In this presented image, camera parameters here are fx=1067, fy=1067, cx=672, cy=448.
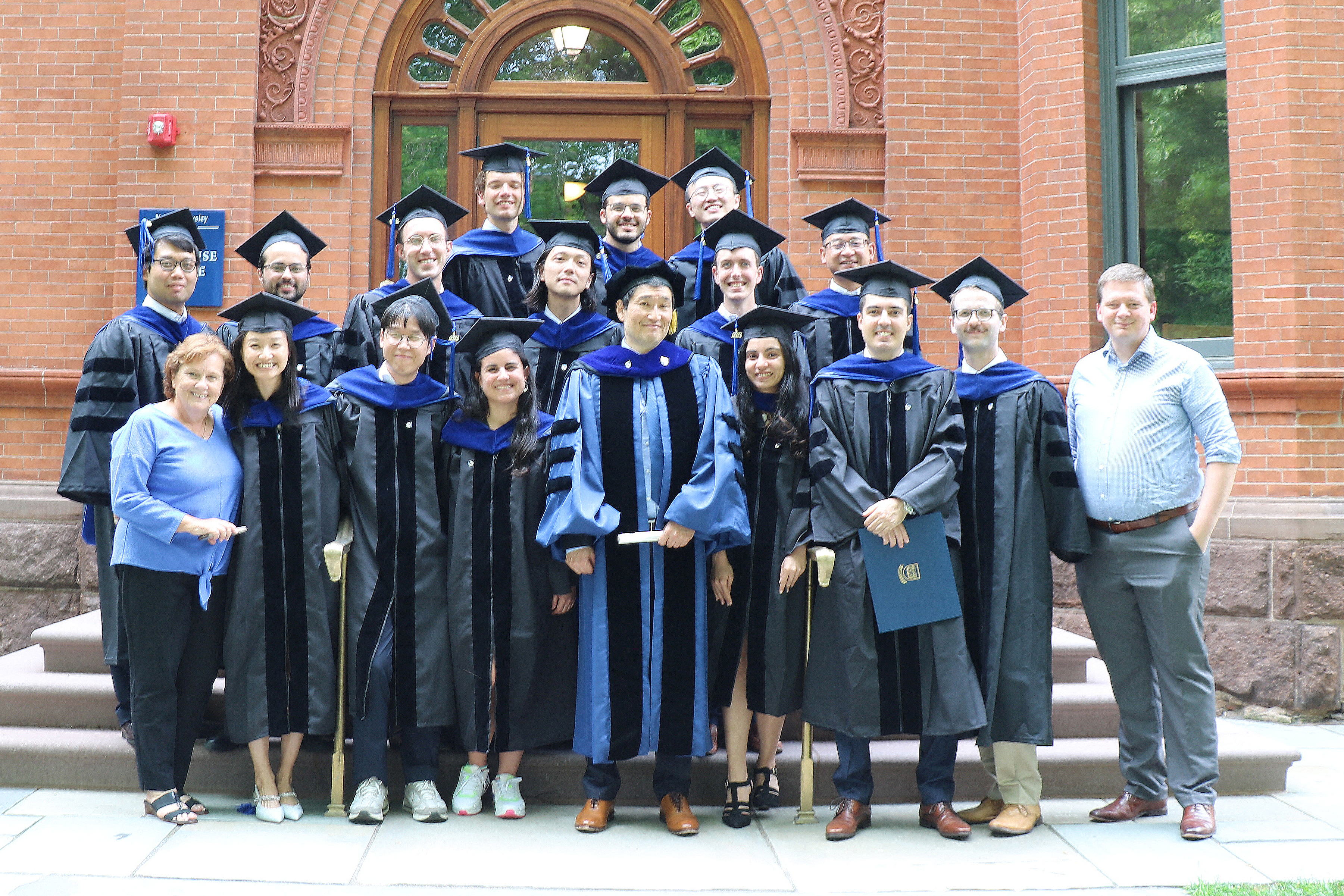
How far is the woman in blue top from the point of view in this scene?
3982 mm

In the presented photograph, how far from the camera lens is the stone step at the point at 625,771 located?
446cm

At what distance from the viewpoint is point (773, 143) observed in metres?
7.34

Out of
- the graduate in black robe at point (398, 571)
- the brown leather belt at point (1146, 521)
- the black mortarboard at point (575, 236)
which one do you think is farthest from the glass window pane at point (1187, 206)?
the graduate in black robe at point (398, 571)

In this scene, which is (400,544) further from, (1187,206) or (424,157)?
(1187,206)

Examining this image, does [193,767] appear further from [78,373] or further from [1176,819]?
[1176,819]

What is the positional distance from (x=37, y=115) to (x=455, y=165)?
274 cm

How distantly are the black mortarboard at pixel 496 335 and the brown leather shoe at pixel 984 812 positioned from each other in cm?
257

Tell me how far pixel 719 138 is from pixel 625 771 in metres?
4.77

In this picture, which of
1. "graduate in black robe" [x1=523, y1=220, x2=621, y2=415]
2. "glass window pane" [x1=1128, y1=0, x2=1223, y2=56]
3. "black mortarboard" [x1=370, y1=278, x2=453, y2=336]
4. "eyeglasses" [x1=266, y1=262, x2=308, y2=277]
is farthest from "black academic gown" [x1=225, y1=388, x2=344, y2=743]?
"glass window pane" [x1=1128, y1=0, x2=1223, y2=56]

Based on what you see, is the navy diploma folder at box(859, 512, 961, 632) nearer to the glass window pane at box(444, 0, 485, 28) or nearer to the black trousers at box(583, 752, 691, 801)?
the black trousers at box(583, 752, 691, 801)

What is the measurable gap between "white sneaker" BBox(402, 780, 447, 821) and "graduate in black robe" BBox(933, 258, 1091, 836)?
208 cm

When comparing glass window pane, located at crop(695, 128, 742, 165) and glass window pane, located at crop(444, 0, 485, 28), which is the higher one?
glass window pane, located at crop(444, 0, 485, 28)

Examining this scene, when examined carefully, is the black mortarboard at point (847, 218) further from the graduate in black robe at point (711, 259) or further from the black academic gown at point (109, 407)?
the black academic gown at point (109, 407)

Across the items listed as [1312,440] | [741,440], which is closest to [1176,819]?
[741,440]
